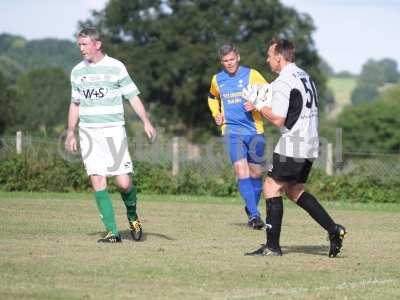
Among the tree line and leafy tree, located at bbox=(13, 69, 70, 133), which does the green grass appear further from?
the tree line

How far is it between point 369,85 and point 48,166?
167m

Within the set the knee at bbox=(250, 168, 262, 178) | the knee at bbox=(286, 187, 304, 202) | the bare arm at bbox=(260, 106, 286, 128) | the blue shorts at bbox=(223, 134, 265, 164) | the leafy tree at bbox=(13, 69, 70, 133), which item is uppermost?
the bare arm at bbox=(260, 106, 286, 128)

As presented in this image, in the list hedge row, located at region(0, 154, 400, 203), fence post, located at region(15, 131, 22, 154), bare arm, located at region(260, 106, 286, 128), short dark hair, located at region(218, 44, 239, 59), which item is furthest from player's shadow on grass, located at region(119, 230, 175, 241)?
fence post, located at region(15, 131, 22, 154)

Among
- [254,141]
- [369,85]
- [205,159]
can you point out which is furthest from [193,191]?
[369,85]

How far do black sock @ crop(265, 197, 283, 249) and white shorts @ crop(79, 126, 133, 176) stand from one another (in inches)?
71.4

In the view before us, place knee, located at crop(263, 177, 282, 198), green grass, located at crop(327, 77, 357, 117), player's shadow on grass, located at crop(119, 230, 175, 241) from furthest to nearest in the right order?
green grass, located at crop(327, 77, 357, 117) < player's shadow on grass, located at crop(119, 230, 175, 241) < knee, located at crop(263, 177, 282, 198)

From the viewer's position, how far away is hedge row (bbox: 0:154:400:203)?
22.9m

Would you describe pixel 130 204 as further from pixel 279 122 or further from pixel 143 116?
pixel 279 122

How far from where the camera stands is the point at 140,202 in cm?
1958

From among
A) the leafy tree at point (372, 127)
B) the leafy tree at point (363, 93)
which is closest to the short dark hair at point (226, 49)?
the leafy tree at point (372, 127)

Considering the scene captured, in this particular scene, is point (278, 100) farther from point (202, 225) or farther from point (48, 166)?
point (48, 166)

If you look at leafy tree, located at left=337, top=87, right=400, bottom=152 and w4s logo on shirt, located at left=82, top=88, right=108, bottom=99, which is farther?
leafy tree, located at left=337, top=87, right=400, bottom=152

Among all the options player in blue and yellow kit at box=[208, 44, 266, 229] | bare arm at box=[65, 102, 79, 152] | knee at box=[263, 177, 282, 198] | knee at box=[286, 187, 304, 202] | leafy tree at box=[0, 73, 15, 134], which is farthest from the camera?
leafy tree at box=[0, 73, 15, 134]

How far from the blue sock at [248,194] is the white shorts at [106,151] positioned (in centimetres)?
300
